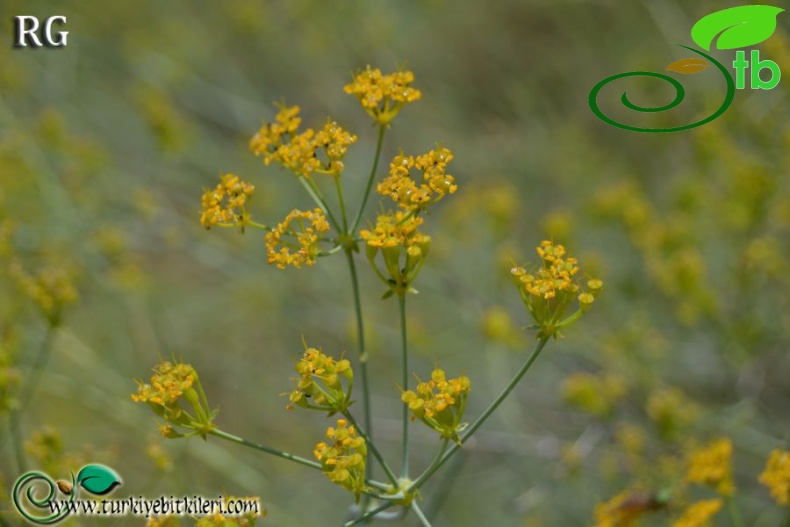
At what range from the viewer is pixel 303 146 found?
255 cm

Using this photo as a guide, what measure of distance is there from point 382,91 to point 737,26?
3.42 meters

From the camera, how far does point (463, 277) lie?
689 cm

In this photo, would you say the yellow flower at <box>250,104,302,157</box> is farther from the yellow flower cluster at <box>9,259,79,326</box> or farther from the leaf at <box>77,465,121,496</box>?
the leaf at <box>77,465,121,496</box>

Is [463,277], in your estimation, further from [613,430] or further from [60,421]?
[60,421]

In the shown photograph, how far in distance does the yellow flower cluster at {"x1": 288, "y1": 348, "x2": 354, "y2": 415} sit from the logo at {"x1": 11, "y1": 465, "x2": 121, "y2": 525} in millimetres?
1156

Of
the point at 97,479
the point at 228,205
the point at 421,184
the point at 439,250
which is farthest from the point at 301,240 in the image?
the point at 439,250

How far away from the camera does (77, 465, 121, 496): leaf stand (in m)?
3.05

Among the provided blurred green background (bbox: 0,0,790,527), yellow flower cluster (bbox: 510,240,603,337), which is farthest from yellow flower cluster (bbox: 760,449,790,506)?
yellow flower cluster (bbox: 510,240,603,337)

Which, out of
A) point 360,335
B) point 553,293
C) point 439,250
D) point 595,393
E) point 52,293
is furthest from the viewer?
point 439,250

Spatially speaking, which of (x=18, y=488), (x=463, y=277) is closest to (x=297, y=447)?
(x=463, y=277)

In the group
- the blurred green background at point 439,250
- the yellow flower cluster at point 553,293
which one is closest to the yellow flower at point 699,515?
the blurred green background at point 439,250

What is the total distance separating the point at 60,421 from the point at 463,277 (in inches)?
157

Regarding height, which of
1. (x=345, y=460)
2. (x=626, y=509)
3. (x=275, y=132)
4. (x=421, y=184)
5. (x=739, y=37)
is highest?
(x=739, y=37)

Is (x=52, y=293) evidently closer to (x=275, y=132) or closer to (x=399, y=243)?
(x=275, y=132)
